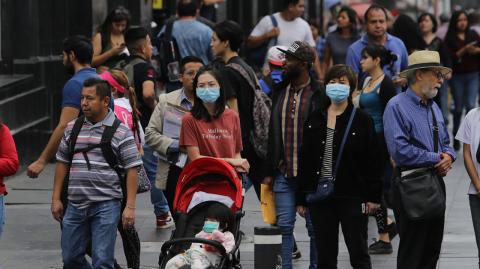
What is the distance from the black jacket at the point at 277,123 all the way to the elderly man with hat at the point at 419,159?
2.47ft

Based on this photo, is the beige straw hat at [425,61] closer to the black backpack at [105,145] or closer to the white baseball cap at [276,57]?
Result: the white baseball cap at [276,57]

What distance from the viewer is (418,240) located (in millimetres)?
9422

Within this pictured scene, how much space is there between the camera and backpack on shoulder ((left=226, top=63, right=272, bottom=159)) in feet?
36.0

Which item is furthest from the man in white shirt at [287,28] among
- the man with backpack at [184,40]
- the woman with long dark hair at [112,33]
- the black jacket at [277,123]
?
the black jacket at [277,123]

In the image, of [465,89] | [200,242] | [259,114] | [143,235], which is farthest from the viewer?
[465,89]

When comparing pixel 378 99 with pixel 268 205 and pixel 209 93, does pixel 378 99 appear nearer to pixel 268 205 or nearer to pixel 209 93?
pixel 268 205

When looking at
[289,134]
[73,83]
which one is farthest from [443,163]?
[73,83]

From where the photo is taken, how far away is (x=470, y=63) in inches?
775

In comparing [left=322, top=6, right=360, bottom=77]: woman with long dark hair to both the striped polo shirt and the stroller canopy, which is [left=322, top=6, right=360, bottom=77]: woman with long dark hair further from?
the striped polo shirt

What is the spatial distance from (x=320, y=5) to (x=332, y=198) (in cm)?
3158

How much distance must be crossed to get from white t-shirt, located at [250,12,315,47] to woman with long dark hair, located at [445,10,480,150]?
3.19 meters

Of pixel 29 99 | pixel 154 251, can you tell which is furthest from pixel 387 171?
pixel 29 99

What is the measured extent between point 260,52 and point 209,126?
7.73 m

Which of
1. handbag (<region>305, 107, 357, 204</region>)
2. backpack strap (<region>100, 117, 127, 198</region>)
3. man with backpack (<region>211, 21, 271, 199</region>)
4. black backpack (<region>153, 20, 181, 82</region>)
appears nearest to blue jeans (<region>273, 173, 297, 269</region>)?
handbag (<region>305, 107, 357, 204</region>)
